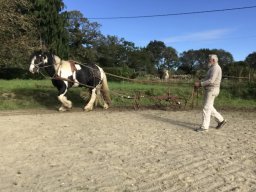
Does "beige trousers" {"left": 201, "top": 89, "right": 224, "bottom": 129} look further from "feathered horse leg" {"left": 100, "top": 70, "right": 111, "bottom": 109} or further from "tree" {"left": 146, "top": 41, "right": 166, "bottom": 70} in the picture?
"tree" {"left": 146, "top": 41, "right": 166, "bottom": 70}

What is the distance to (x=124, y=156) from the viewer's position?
781cm

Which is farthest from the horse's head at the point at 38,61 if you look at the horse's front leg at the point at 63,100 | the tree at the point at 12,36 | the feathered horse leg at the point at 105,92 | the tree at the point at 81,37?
the tree at the point at 81,37

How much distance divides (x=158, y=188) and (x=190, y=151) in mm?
2518

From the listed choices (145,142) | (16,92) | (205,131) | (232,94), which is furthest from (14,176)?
(232,94)

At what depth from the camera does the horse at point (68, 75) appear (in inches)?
599

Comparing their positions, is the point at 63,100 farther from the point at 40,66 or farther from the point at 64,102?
the point at 40,66

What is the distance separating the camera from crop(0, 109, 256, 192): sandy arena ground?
6.12 m

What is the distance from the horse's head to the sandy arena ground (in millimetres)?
3037

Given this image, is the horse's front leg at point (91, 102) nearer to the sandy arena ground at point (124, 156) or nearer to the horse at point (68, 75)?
the horse at point (68, 75)

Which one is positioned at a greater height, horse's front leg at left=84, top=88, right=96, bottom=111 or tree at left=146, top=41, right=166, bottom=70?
tree at left=146, top=41, right=166, bottom=70

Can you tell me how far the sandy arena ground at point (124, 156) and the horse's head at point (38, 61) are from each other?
3037mm

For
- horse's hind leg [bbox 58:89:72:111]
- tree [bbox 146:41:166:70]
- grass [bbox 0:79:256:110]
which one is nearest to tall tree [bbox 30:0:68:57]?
grass [bbox 0:79:256:110]

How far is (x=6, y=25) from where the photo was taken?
76.7 ft

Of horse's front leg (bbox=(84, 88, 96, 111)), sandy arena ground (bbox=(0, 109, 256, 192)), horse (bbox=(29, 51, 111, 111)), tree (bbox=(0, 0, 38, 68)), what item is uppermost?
tree (bbox=(0, 0, 38, 68))
